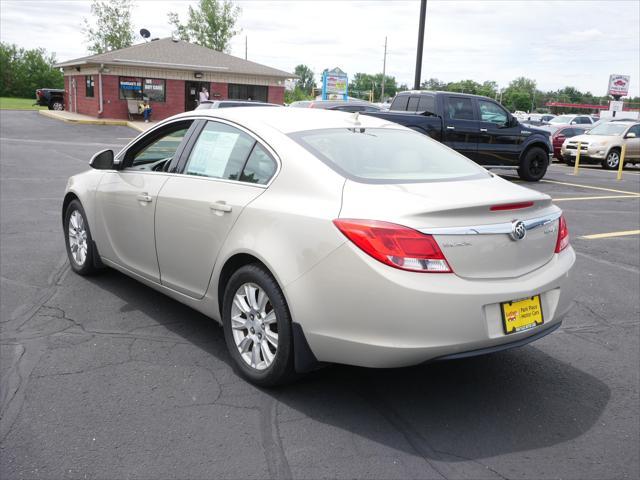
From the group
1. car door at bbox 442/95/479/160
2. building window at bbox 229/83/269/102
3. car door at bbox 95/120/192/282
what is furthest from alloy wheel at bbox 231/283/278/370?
building window at bbox 229/83/269/102

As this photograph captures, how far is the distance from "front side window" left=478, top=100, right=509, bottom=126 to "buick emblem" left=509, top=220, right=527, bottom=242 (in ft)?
40.3

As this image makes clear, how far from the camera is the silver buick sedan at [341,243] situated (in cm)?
302

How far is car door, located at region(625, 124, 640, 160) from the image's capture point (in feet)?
72.9

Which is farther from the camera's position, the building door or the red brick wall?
the red brick wall

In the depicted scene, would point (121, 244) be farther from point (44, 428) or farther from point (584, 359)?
point (584, 359)

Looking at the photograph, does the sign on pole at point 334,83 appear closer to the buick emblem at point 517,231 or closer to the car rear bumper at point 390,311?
the buick emblem at point 517,231

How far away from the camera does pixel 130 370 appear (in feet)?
12.6

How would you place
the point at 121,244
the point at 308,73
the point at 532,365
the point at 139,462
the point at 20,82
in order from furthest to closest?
the point at 308,73
the point at 20,82
the point at 121,244
the point at 532,365
the point at 139,462

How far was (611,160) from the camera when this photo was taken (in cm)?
2234

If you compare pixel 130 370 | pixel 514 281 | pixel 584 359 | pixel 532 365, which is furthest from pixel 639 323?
pixel 130 370

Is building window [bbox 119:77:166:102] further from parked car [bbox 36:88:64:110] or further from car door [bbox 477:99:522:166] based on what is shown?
car door [bbox 477:99:522:166]

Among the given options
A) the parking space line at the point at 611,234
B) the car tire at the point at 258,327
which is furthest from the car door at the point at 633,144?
the car tire at the point at 258,327

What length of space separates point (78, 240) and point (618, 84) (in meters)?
67.6

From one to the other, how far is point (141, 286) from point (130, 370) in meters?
1.78
